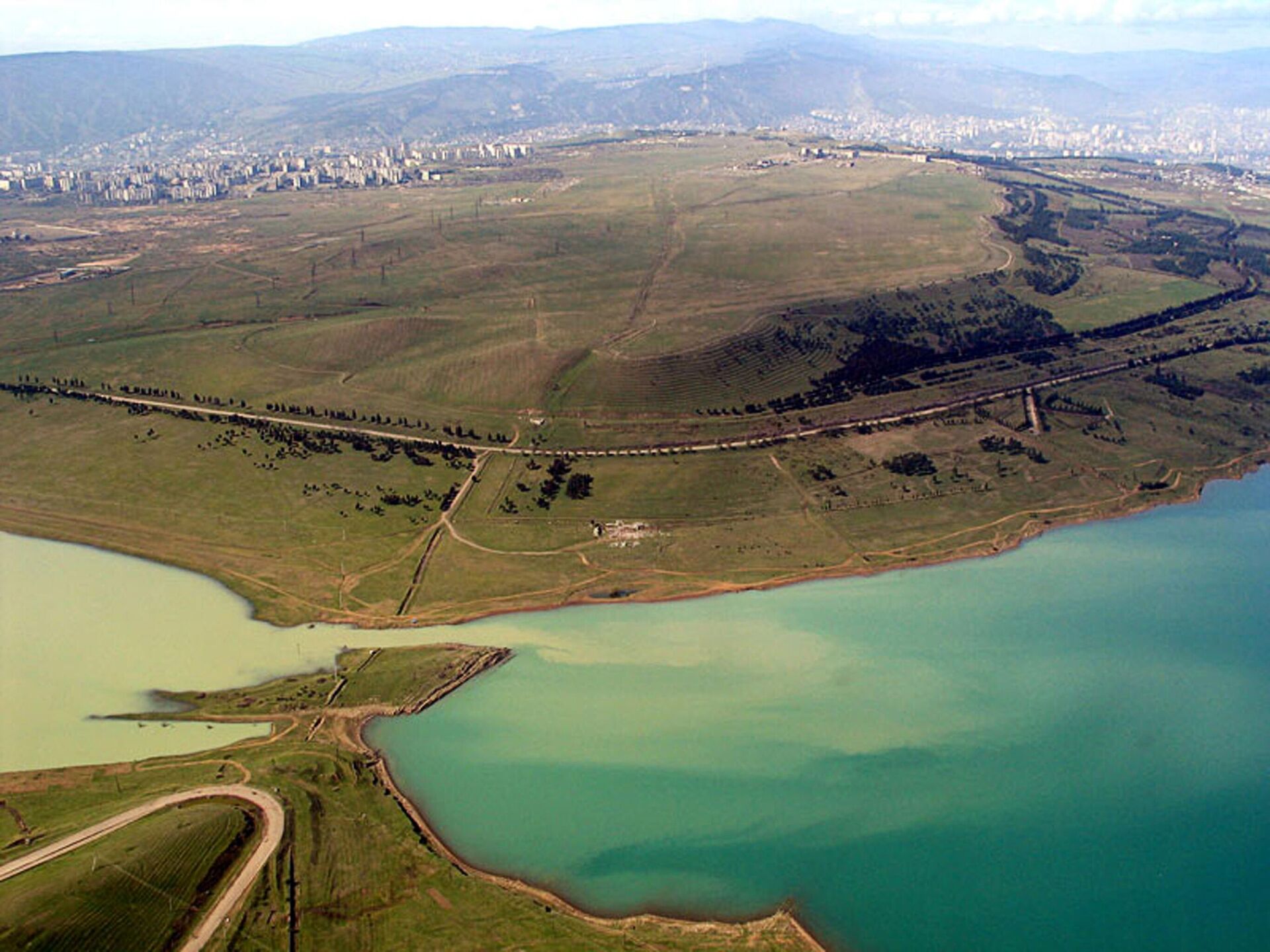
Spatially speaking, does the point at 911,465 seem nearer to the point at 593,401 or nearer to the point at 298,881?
the point at 593,401

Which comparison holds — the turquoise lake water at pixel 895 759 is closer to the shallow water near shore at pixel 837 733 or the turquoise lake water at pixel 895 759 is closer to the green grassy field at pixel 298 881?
the shallow water near shore at pixel 837 733

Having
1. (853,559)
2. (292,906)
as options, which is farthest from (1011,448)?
(292,906)

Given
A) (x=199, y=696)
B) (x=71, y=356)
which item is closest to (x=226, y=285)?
(x=71, y=356)

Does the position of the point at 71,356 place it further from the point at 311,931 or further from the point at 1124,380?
the point at 1124,380

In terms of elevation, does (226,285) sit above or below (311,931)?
above

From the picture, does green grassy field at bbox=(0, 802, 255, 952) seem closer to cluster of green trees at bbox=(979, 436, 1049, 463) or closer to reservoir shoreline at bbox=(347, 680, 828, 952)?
reservoir shoreline at bbox=(347, 680, 828, 952)
